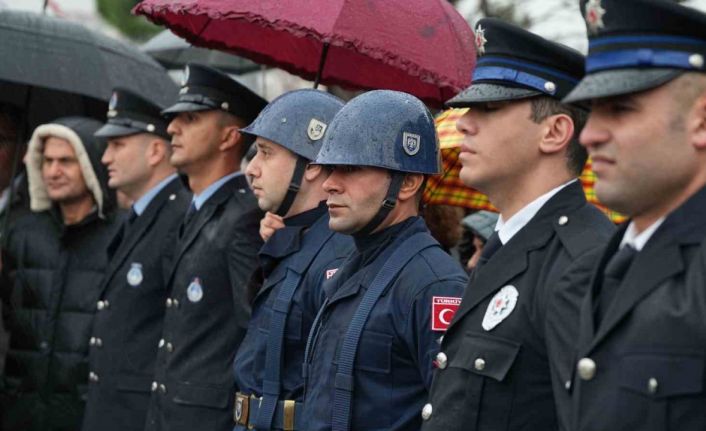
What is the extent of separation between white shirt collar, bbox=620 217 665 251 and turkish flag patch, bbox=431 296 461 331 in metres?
1.30

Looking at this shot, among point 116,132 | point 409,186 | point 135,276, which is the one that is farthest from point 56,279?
point 409,186

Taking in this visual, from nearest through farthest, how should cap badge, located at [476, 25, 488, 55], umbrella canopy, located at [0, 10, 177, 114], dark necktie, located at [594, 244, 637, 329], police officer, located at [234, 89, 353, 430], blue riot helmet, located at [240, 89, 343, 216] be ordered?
dark necktie, located at [594, 244, 637, 329], cap badge, located at [476, 25, 488, 55], police officer, located at [234, 89, 353, 430], blue riot helmet, located at [240, 89, 343, 216], umbrella canopy, located at [0, 10, 177, 114]

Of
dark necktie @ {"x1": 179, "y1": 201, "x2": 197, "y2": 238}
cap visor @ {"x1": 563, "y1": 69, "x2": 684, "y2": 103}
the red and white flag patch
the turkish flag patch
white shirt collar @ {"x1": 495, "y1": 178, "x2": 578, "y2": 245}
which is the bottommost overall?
dark necktie @ {"x1": 179, "y1": 201, "x2": 197, "y2": 238}

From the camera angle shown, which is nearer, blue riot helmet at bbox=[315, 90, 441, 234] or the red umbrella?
blue riot helmet at bbox=[315, 90, 441, 234]

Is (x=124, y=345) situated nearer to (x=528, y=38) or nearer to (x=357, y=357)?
(x=357, y=357)

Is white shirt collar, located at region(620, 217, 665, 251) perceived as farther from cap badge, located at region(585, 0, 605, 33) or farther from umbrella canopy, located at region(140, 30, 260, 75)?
umbrella canopy, located at region(140, 30, 260, 75)

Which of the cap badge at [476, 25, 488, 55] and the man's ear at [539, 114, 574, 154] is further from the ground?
the cap badge at [476, 25, 488, 55]

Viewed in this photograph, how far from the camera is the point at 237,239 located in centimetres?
637

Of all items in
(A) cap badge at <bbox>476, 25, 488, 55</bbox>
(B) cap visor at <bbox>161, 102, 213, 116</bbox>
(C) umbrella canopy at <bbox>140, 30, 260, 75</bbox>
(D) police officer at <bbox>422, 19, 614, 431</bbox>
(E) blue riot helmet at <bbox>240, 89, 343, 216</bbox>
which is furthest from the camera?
(C) umbrella canopy at <bbox>140, 30, 260, 75</bbox>

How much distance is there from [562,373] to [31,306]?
5.35 m

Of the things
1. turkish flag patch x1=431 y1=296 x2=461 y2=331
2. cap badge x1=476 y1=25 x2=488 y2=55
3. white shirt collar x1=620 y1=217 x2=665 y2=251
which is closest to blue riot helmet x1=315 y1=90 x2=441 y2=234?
turkish flag patch x1=431 y1=296 x2=461 y2=331

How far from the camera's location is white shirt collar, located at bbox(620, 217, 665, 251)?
3287mm

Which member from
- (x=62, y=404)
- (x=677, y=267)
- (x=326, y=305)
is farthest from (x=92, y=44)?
(x=677, y=267)

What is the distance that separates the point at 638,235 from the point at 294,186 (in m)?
2.77
